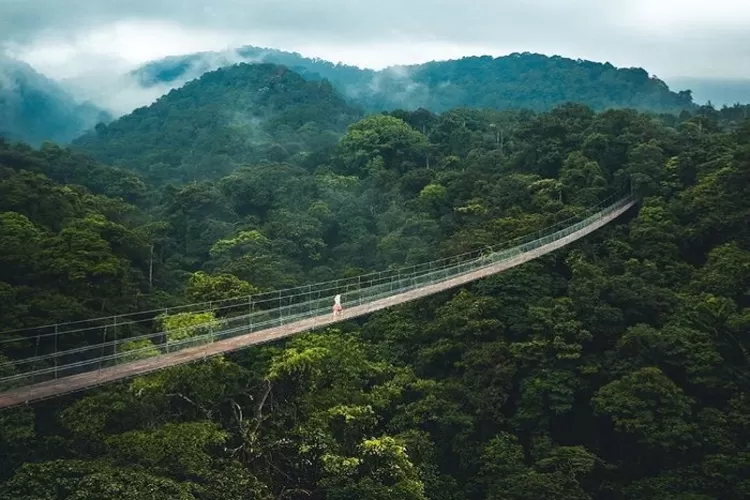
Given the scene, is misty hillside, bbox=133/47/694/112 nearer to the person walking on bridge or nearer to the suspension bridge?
the suspension bridge

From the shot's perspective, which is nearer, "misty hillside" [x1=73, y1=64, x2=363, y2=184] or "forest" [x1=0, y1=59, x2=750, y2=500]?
"forest" [x1=0, y1=59, x2=750, y2=500]

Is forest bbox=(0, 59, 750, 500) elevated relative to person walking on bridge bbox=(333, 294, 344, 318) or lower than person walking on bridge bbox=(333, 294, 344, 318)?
lower

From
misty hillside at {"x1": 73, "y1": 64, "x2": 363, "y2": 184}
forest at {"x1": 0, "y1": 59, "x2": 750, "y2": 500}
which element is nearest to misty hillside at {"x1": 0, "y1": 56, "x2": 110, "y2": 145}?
misty hillside at {"x1": 73, "y1": 64, "x2": 363, "y2": 184}

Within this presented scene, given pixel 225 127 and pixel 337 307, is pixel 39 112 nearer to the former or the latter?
pixel 225 127

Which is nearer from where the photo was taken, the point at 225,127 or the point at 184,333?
the point at 184,333

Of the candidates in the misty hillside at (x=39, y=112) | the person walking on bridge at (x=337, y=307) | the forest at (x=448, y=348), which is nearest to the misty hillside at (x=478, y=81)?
the misty hillside at (x=39, y=112)

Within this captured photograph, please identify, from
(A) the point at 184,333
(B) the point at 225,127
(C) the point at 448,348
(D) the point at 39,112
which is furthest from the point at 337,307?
(D) the point at 39,112

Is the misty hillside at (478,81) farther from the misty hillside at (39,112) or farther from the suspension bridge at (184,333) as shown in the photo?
the suspension bridge at (184,333)
